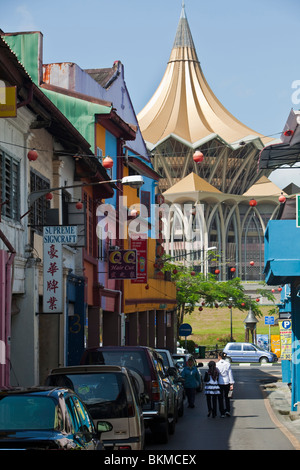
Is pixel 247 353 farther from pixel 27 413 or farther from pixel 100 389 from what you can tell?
pixel 27 413

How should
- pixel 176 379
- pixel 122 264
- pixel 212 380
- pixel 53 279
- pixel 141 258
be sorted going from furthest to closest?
pixel 141 258, pixel 122 264, pixel 176 379, pixel 212 380, pixel 53 279

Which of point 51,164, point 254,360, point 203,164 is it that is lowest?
point 254,360

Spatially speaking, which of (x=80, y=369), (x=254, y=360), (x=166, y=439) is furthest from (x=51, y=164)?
(x=254, y=360)

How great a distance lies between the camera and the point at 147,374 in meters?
17.9

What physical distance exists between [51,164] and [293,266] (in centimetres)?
745

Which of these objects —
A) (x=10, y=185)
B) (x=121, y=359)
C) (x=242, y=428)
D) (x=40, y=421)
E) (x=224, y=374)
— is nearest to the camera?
(x=40, y=421)

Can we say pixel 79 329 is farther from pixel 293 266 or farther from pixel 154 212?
pixel 154 212

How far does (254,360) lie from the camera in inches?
2485

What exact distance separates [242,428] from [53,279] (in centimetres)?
579

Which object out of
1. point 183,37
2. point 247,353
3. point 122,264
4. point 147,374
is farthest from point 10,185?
point 183,37

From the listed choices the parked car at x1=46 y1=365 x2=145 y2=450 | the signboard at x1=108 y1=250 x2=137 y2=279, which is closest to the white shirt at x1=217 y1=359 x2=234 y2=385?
the parked car at x1=46 y1=365 x2=145 y2=450

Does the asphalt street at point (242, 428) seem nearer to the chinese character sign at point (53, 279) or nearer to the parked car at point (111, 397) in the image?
the parked car at point (111, 397)

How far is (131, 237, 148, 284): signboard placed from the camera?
39.1 m

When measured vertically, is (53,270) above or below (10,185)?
below
